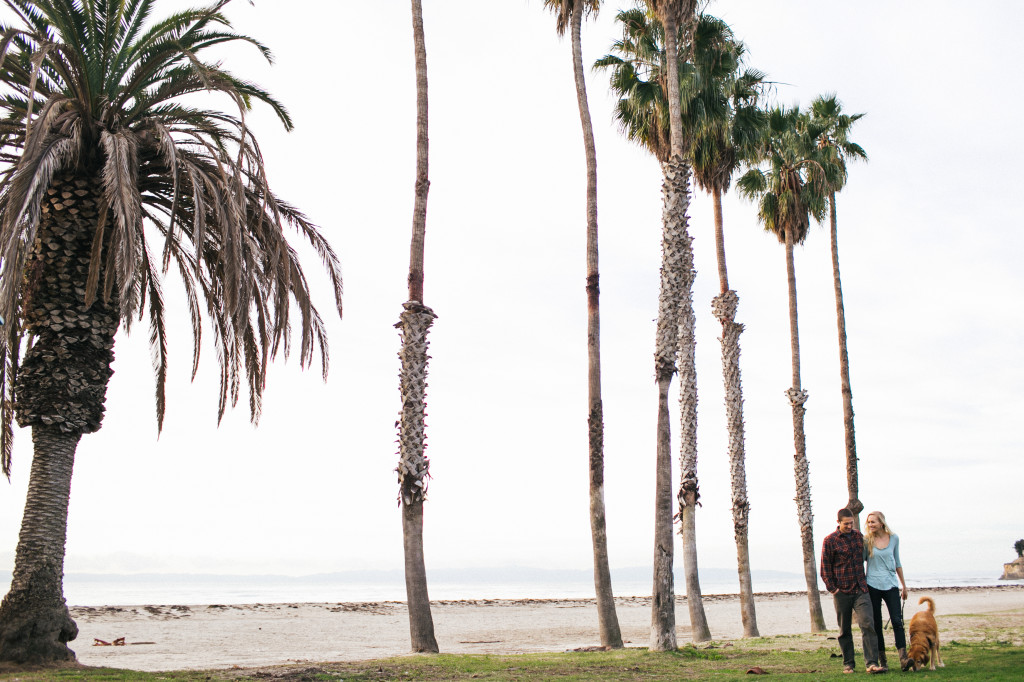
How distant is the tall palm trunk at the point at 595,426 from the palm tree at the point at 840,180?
10773 millimetres

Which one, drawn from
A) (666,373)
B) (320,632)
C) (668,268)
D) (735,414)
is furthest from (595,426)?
(320,632)

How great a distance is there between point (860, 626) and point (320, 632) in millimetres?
22099

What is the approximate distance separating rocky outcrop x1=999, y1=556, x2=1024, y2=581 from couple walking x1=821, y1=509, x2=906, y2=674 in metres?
126

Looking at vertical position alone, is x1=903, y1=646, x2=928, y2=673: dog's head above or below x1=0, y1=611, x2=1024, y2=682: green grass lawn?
above

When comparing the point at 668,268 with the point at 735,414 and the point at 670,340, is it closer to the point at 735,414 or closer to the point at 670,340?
the point at 670,340

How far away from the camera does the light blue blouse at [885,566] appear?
9578 mm

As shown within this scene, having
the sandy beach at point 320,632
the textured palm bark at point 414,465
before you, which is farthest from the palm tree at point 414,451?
the sandy beach at point 320,632

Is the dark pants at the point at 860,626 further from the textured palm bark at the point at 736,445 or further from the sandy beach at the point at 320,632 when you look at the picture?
the textured palm bark at the point at 736,445

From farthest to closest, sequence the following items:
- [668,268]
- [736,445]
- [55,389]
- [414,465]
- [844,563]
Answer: [736,445]
[668,268]
[414,465]
[55,389]
[844,563]

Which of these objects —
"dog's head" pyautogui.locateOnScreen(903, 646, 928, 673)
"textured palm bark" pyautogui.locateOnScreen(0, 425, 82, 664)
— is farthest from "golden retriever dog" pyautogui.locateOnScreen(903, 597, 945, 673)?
"textured palm bark" pyautogui.locateOnScreen(0, 425, 82, 664)

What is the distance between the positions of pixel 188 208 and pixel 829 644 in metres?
14.0

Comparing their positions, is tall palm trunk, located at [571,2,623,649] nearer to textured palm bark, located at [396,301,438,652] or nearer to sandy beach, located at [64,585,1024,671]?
textured palm bark, located at [396,301,438,652]

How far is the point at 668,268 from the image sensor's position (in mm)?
16641

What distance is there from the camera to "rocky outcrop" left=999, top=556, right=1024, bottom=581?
376ft
